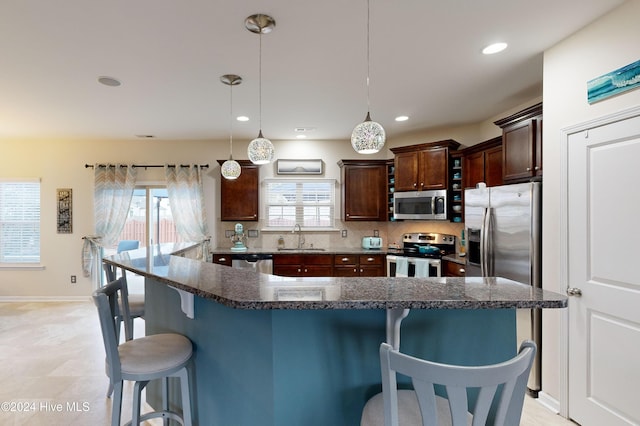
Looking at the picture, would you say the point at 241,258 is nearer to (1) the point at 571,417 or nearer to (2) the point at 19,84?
(2) the point at 19,84

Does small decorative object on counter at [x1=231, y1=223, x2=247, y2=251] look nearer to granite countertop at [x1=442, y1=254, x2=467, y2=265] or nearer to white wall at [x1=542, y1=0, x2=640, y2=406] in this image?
granite countertop at [x1=442, y1=254, x2=467, y2=265]

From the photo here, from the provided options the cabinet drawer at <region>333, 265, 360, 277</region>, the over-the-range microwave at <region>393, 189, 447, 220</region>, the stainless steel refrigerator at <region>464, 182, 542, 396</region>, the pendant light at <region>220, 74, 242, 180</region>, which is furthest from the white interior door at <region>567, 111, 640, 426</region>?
the cabinet drawer at <region>333, 265, 360, 277</region>

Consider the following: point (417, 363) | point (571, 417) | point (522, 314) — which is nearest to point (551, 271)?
point (522, 314)

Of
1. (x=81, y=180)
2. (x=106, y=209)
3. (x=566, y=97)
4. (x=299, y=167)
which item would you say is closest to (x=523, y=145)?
(x=566, y=97)

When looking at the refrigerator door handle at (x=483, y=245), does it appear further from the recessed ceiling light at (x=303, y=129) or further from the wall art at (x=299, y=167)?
the wall art at (x=299, y=167)

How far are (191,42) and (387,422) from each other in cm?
264

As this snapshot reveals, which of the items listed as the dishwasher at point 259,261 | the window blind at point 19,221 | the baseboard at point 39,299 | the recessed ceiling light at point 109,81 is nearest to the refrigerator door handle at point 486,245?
the dishwasher at point 259,261

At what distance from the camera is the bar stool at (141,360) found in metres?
1.57

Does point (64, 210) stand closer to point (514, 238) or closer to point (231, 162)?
point (231, 162)

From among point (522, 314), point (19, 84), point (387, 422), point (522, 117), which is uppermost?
point (19, 84)

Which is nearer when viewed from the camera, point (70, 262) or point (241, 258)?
point (241, 258)

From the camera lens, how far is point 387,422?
3.15 feet

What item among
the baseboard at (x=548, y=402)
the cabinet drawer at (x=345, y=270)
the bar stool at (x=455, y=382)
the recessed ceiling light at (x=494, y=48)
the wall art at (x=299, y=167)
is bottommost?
the baseboard at (x=548, y=402)

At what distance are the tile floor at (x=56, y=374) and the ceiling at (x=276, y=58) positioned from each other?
2705 millimetres
